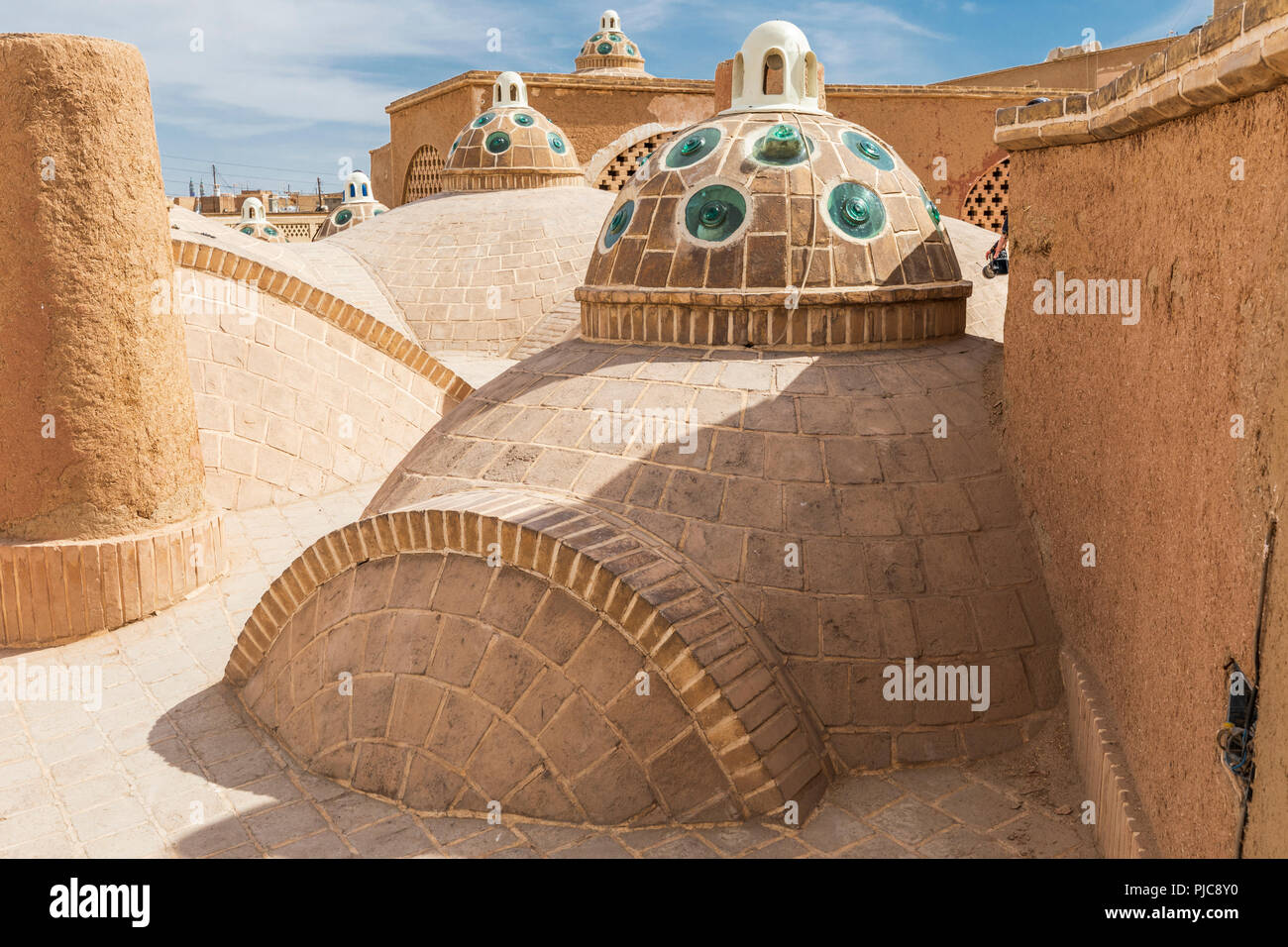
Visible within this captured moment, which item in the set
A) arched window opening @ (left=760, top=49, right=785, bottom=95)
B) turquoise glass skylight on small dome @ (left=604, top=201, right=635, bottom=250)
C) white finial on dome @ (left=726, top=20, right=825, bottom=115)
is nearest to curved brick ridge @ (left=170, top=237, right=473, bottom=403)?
turquoise glass skylight on small dome @ (left=604, top=201, right=635, bottom=250)

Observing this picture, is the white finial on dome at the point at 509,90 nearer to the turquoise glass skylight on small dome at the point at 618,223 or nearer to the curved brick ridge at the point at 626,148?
the curved brick ridge at the point at 626,148

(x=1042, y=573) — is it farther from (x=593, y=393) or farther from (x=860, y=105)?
(x=860, y=105)

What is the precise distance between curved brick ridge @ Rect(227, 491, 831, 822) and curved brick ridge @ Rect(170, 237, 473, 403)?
201 inches

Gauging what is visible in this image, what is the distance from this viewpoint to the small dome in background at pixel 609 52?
24.6 m

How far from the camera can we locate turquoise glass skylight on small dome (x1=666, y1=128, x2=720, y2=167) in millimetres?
5961

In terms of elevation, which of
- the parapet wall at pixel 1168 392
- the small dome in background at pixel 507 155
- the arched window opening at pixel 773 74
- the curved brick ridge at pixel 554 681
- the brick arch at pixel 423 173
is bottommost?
the curved brick ridge at pixel 554 681

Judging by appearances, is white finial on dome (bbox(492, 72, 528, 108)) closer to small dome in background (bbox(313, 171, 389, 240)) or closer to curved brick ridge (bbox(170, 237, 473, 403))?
small dome in background (bbox(313, 171, 389, 240))

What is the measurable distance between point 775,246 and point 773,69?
1451mm

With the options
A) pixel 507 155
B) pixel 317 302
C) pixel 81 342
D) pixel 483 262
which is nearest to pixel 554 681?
pixel 81 342

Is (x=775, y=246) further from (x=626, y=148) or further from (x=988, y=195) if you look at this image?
(x=988, y=195)

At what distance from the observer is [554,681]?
4344 mm

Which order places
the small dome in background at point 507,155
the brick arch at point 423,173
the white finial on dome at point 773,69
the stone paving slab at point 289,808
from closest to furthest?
the stone paving slab at point 289,808
the white finial on dome at point 773,69
the small dome in background at point 507,155
the brick arch at point 423,173

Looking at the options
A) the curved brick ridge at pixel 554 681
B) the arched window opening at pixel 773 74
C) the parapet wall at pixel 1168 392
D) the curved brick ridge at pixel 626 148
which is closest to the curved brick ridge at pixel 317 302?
the arched window opening at pixel 773 74

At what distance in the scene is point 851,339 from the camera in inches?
219
